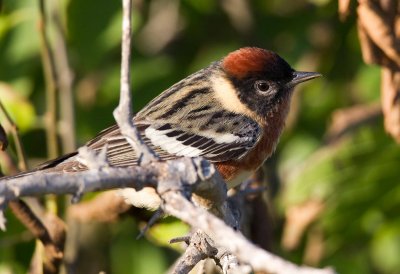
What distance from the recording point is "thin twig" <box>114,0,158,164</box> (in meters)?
2.60

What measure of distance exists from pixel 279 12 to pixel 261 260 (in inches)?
155

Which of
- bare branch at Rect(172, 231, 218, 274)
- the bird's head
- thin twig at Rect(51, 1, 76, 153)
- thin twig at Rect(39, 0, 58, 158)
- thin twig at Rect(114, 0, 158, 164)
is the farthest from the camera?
thin twig at Rect(51, 1, 76, 153)

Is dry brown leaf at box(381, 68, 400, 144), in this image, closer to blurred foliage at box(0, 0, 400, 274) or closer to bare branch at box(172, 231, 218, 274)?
blurred foliage at box(0, 0, 400, 274)

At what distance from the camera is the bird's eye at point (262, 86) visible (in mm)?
4496

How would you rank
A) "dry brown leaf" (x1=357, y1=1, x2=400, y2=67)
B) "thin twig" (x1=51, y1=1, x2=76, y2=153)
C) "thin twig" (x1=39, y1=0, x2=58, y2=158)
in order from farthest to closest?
"thin twig" (x1=51, y1=1, x2=76, y2=153), "thin twig" (x1=39, y1=0, x2=58, y2=158), "dry brown leaf" (x1=357, y1=1, x2=400, y2=67)

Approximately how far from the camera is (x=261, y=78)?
177 inches

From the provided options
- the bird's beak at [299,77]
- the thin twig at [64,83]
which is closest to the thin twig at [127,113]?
the bird's beak at [299,77]

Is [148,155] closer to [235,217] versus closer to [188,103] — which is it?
[235,217]

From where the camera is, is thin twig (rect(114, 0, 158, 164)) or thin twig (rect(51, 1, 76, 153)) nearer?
thin twig (rect(114, 0, 158, 164))

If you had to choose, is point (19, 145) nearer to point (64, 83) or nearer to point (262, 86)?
point (64, 83)

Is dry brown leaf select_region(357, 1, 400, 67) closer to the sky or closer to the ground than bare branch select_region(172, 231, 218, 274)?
closer to the sky

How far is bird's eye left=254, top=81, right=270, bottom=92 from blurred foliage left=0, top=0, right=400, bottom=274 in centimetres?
46

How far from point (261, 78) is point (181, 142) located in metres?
0.55

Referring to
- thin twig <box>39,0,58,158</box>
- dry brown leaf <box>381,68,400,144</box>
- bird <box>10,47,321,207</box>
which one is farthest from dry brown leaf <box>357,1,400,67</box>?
thin twig <box>39,0,58,158</box>
